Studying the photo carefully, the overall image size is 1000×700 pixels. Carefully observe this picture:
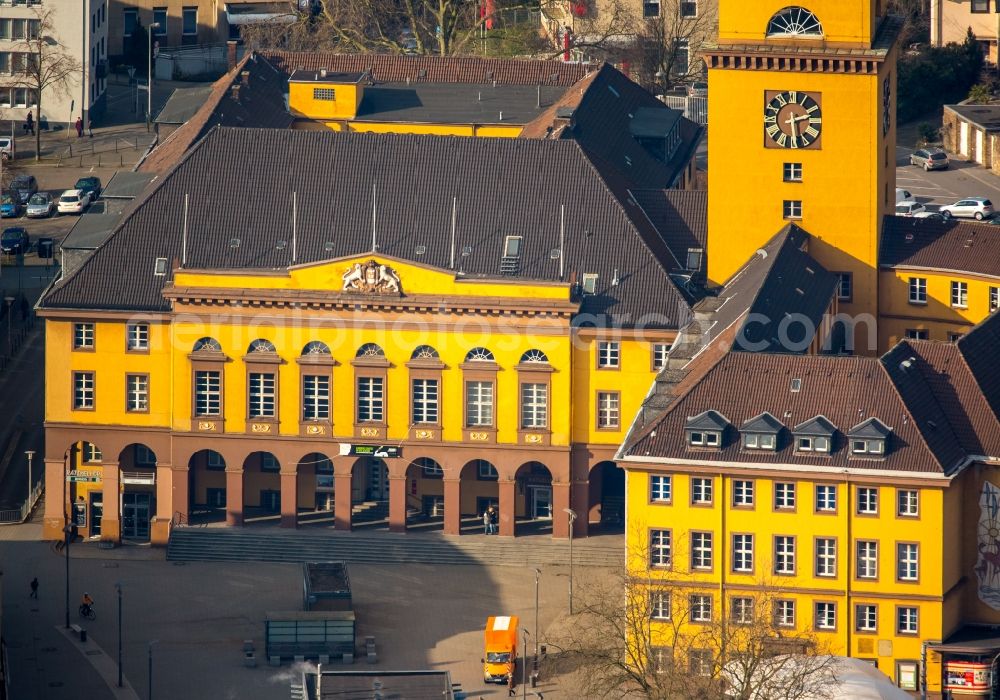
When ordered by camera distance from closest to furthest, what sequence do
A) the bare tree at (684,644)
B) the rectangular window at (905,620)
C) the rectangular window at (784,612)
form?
the bare tree at (684,644) < the rectangular window at (905,620) < the rectangular window at (784,612)

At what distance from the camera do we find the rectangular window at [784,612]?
168 m

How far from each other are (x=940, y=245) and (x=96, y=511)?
154ft

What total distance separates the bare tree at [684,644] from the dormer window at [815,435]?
6.52 meters

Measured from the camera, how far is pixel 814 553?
552 ft

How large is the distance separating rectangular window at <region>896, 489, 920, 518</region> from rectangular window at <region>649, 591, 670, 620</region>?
37.6 ft

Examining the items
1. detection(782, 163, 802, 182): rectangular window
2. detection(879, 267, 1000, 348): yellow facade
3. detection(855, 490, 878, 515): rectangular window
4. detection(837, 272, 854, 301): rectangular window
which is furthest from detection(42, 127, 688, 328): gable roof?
detection(855, 490, 878, 515): rectangular window

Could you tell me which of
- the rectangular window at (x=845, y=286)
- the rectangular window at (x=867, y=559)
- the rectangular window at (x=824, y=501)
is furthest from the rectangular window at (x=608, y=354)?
the rectangular window at (x=867, y=559)

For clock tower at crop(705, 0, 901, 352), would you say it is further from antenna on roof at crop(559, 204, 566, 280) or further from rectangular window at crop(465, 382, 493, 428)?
rectangular window at crop(465, 382, 493, 428)

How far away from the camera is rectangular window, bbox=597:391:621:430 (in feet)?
611

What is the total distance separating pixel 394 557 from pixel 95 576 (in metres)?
15.2

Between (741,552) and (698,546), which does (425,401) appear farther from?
(741,552)

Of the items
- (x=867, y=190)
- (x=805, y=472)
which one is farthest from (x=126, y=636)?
(x=867, y=190)

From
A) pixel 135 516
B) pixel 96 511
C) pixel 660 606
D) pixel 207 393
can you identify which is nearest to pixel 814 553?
pixel 660 606

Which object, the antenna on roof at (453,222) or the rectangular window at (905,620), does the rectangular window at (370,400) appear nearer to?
the antenna on roof at (453,222)
